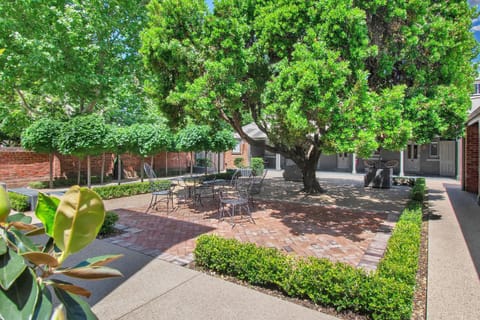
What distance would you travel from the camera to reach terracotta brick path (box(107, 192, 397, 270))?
4727 mm

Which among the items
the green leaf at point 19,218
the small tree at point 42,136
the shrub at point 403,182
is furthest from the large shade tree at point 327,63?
the shrub at point 403,182

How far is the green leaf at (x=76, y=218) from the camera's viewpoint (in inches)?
28.3

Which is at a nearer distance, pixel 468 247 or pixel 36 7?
pixel 468 247

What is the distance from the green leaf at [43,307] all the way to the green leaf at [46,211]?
162 mm

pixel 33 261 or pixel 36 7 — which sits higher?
pixel 36 7

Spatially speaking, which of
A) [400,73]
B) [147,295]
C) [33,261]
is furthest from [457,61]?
[33,261]

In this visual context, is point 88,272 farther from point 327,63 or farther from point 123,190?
point 123,190

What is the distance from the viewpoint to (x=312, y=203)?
882cm

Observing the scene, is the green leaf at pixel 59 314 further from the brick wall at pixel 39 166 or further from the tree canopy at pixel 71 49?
the brick wall at pixel 39 166

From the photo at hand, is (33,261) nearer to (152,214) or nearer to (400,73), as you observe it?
(152,214)

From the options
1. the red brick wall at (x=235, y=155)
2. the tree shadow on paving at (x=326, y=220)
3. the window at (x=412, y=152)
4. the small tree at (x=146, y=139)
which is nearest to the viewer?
the tree shadow on paving at (x=326, y=220)

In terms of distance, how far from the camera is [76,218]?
723 millimetres

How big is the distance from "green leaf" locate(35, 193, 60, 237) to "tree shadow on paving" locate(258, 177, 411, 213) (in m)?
8.31

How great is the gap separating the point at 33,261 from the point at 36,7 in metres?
13.0
